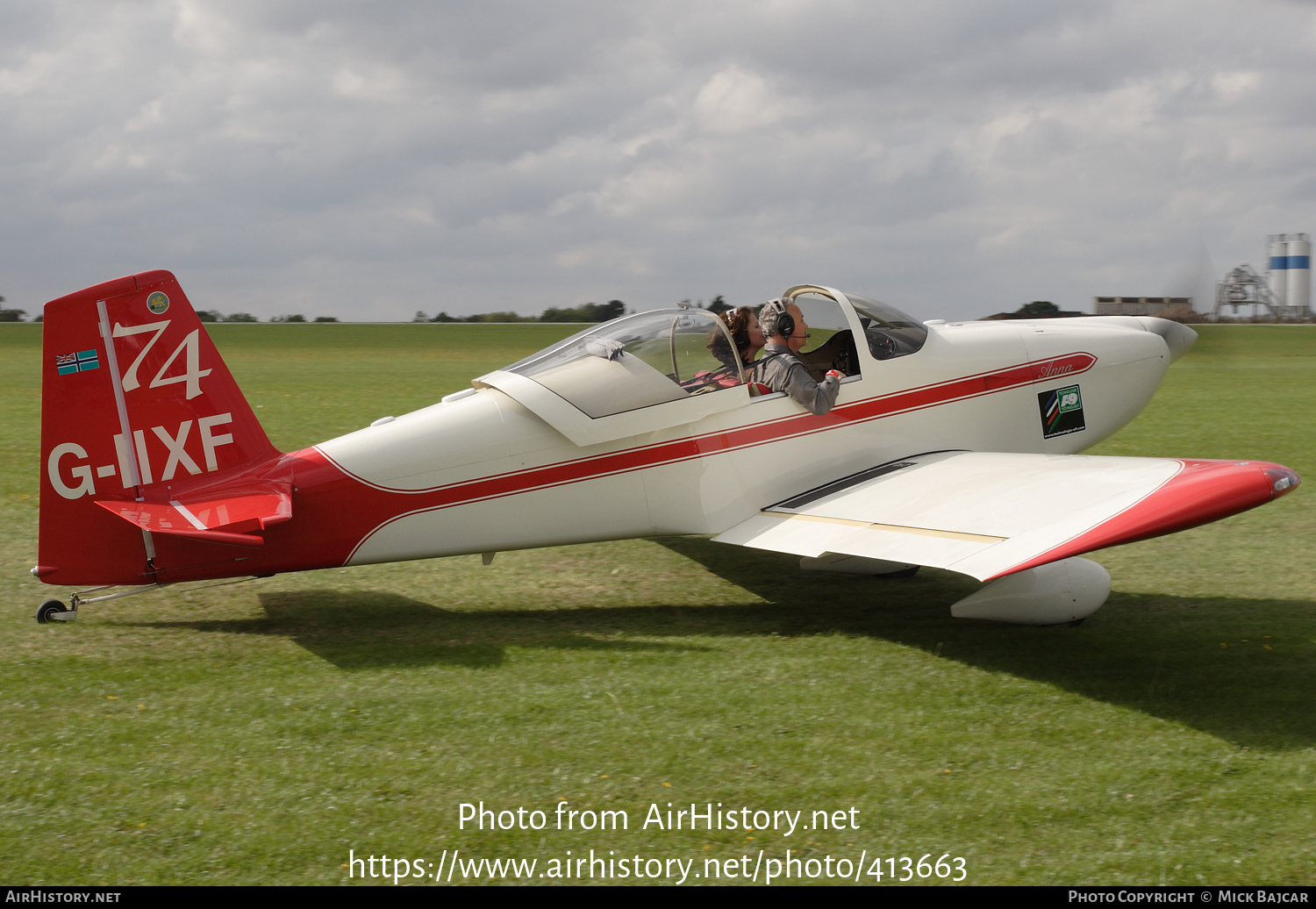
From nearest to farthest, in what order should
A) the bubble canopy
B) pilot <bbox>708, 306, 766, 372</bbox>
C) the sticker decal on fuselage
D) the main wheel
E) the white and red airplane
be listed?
1. the white and red airplane
2. the main wheel
3. the bubble canopy
4. pilot <bbox>708, 306, 766, 372</bbox>
5. the sticker decal on fuselage

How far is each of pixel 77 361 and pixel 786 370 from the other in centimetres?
411

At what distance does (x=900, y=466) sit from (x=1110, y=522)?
2.20m

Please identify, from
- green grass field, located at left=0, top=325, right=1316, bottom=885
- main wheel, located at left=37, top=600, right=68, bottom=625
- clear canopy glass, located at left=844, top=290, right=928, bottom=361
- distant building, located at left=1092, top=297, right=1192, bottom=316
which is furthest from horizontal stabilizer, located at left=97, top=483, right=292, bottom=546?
distant building, located at left=1092, top=297, right=1192, bottom=316

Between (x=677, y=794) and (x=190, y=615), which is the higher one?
(x=190, y=615)

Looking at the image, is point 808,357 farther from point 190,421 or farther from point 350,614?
point 190,421

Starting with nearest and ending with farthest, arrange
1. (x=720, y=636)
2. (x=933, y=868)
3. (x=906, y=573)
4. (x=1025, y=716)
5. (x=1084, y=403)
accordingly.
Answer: (x=933, y=868), (x=1025, y=716), (x=720, y=636), (x=906, y=573), (x=1084, y=403)

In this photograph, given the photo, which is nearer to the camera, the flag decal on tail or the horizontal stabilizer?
the horizontal stabilizer

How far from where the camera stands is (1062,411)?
7.64 m

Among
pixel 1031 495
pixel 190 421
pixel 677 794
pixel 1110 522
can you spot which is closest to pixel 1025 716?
pixel 1110 522

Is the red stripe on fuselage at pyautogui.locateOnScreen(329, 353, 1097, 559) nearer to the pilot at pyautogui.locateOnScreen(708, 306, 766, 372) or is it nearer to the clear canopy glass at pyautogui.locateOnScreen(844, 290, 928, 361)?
the clear canopy glass at pyautogui.locateOnScreen(844, 290, 928, 361)

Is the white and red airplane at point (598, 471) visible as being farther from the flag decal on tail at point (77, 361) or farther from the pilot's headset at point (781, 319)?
the pilot's headset at point (781, 319)

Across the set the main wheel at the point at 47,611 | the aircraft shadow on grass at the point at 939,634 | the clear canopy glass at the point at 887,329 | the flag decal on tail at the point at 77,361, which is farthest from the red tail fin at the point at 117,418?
the clear canopy glass at the point at 887,329

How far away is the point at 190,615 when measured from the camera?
241 inches

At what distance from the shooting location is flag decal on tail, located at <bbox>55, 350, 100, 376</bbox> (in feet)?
17.4
